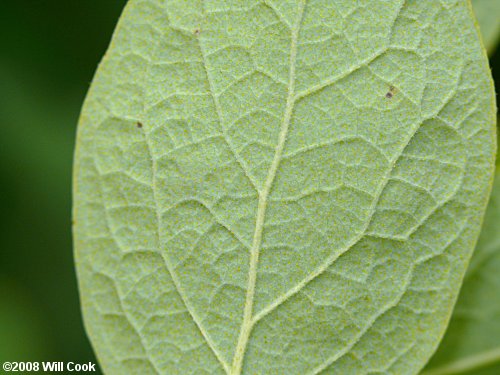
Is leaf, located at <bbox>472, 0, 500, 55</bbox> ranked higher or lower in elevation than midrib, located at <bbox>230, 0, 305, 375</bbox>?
higher

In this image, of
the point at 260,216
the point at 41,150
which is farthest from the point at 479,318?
the point at 41,150

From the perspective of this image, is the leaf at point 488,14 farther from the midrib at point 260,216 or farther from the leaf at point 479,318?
the midrib at point 260,216

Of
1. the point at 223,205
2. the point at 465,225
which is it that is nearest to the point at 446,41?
the point at 465,225

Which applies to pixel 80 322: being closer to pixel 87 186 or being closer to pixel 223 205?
pixel 87 186

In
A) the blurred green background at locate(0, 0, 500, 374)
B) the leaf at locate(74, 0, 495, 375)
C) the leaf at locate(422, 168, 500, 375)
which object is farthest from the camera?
the blurred green background at locate(0, 0, 500, 374)

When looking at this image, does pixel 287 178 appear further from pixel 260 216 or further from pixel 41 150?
pixel 41 150

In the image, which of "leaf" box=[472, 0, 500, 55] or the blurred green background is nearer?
"leaf" box=[472, 0, 500, 55]

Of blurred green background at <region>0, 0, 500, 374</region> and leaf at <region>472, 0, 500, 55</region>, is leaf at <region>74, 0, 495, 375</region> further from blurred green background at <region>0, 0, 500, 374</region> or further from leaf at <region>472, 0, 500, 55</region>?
blurred green background at <region>0, 0, 500, 374</region>

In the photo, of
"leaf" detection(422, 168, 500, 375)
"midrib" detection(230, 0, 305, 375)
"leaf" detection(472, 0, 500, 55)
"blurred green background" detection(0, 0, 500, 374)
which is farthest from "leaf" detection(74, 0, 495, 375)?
"blurred green background" detection(0, 0, 500, 374)
